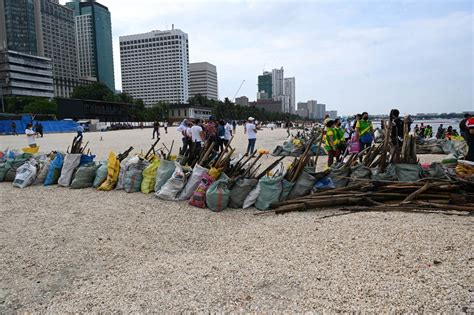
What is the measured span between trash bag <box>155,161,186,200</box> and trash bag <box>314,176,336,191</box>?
8.37ft

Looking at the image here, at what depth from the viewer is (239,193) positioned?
631 centimetres

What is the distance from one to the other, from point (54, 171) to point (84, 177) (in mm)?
983

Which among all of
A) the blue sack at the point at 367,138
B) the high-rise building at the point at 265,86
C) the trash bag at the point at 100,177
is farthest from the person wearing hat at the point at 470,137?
the high-rise building at the point at 265,86

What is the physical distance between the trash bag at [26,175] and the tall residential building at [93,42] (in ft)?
491

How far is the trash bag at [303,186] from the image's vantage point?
621cm

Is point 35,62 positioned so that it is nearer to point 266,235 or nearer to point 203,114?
point 203,114

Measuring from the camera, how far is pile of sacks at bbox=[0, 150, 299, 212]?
622 centimetres

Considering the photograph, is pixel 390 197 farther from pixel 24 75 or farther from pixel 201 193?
pixel 24 75

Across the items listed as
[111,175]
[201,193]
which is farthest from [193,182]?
[111,175]

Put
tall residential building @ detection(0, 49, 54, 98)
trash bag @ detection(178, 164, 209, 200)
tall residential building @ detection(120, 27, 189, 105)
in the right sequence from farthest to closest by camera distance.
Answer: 1. tall residential building @ detection(120, 27, 189, 105)
2. tall residential building @ detection(0, 49, 54, 98)
3. trash bag @ detection(178, 164, 209, 200)

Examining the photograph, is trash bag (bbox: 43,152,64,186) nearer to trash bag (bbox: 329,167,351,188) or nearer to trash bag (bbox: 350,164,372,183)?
trash bag (bbox: 329,167,351,188)

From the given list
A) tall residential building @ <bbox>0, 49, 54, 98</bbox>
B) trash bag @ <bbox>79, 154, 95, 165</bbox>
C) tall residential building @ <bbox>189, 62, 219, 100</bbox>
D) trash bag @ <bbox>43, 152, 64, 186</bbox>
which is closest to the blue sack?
trash bag @ <bbox>79, 154, 95, 165</bbox>

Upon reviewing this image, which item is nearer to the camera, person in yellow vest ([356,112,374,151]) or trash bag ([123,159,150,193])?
trash bag ([123,159,150,193])

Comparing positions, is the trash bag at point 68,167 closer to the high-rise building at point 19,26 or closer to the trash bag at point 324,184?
the trash bag at point 324,184
